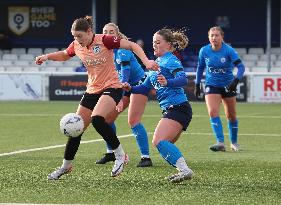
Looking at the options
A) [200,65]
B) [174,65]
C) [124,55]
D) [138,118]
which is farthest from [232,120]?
[174,65]

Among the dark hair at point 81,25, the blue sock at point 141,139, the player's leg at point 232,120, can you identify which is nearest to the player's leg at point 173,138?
the dark hair at point 81,25

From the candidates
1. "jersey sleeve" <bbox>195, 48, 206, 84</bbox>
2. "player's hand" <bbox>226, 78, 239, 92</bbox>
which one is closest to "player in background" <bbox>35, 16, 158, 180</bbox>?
"player's hand" <bbox>226, 78, 239, 92</bbox>

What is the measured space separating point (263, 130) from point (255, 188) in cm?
958

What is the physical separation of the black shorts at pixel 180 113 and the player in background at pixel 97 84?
874mm

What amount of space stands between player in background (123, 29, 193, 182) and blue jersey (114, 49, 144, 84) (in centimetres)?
231

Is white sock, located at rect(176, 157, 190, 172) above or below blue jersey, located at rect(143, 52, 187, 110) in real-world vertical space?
below

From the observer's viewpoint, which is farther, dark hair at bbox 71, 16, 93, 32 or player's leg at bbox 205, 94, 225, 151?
player's leg at bbox 205, 94, 225, 151

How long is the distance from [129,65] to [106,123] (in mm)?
2381

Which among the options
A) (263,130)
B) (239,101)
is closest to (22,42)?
(239,101)

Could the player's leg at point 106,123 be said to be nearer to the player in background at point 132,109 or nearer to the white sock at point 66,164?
the white sock at point 66,164

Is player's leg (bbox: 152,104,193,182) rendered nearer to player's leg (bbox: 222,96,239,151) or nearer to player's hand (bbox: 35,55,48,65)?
player's hand (bbox: 35,55,48,65)

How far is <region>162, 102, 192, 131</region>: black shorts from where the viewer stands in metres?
10.7

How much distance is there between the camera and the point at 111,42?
11336 mm

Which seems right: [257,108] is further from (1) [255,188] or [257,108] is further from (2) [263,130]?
(1) [255,188]
